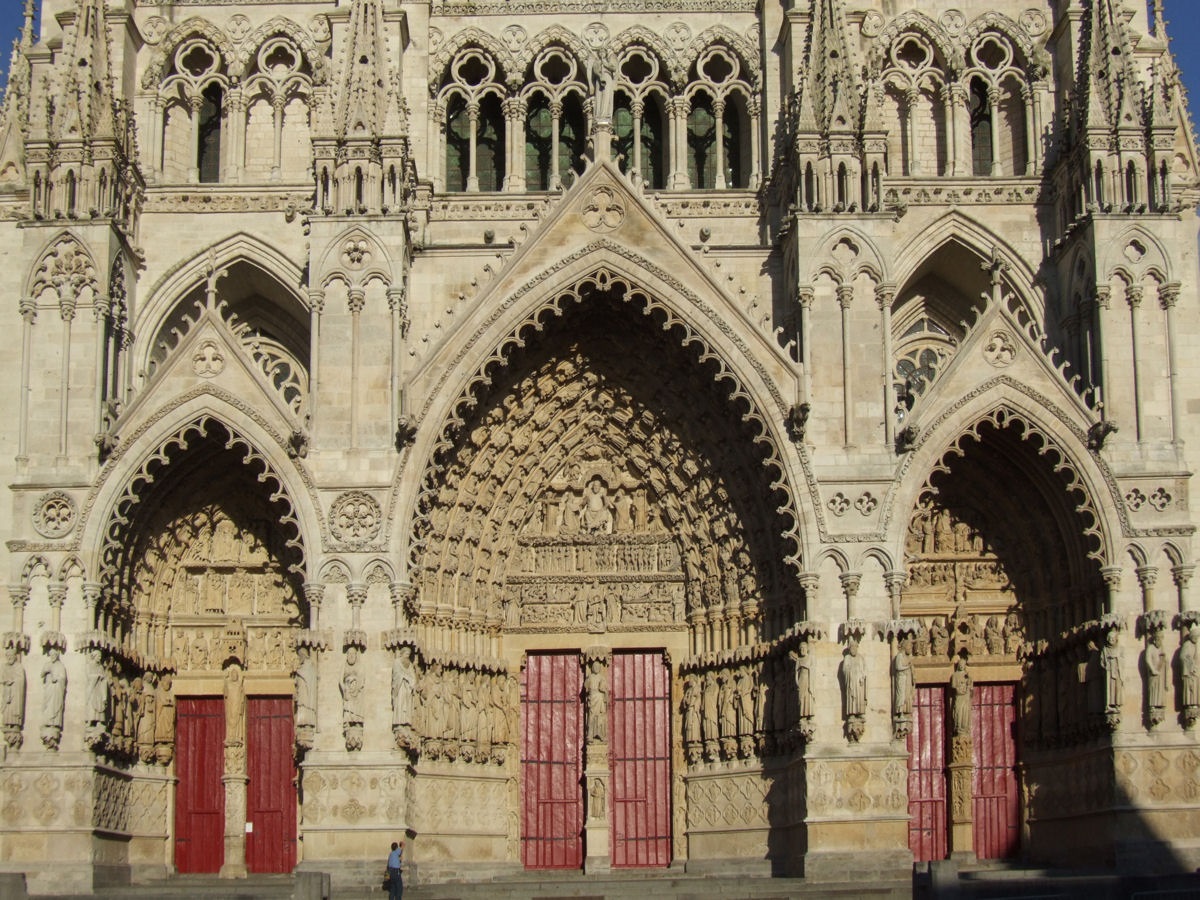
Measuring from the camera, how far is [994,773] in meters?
22.8

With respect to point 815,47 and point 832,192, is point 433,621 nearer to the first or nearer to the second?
point 832,192

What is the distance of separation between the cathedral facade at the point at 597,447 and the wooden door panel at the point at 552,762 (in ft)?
0.21

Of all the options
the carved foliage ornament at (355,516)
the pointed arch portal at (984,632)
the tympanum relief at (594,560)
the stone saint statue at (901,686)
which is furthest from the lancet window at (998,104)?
the carved foliage ornament at (355,516)

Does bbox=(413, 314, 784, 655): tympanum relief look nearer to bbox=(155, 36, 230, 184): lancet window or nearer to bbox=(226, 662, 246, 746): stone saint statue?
bbox=(226, 662, 246, 746): stone saint statue

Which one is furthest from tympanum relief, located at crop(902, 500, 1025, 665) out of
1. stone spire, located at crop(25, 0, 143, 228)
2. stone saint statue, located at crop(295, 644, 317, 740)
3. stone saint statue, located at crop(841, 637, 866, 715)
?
stone spire, located at crop(25, 0, 143, 228)

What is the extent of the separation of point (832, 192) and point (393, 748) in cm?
918

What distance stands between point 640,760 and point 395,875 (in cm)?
513

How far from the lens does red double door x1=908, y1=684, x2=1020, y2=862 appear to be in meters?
22.7

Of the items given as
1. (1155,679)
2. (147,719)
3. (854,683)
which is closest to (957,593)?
(1155,679)

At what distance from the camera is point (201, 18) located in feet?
82.0

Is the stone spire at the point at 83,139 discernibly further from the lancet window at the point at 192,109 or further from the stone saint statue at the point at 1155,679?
the stone saint statue at the point at 1155,679

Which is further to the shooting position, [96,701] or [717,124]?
[717,124]

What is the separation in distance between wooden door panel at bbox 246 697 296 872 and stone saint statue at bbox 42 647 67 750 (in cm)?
299

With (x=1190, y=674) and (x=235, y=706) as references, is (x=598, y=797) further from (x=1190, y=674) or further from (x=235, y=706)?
(x=1190, y=674)
